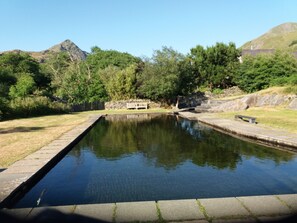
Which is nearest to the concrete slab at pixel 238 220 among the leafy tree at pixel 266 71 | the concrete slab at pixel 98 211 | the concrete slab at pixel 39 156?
the concrete slab at pixel 98 211

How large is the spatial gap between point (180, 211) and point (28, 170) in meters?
4.55

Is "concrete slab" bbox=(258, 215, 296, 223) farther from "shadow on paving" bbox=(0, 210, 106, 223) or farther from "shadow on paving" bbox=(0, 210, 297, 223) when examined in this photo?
"shadow on paving" bbox=(0, 210, 106, 223)

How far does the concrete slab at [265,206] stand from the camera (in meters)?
4.73

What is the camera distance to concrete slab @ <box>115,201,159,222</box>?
461 centimetres

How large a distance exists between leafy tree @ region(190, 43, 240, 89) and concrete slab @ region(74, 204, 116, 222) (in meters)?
35.6

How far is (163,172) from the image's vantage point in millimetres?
8430

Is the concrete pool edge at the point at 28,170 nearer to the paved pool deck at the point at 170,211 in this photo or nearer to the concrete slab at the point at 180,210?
the paved pool deck at the point at 170,211

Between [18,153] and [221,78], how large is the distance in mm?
33555

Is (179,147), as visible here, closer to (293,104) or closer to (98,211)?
(98,211)

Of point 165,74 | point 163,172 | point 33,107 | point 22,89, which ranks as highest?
point 165,74

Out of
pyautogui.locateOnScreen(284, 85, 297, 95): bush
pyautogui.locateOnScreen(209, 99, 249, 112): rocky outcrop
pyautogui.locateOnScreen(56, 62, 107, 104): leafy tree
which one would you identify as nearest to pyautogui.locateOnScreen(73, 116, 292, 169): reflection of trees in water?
pyautogui.locateOnScreen(209, 99, 249, 112): rocky outcrop

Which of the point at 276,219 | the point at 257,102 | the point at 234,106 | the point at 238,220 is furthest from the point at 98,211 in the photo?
the point at 257,102

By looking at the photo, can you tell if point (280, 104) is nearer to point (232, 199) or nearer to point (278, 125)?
point (278, 125)

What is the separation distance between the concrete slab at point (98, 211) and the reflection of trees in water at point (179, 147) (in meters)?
4.26
